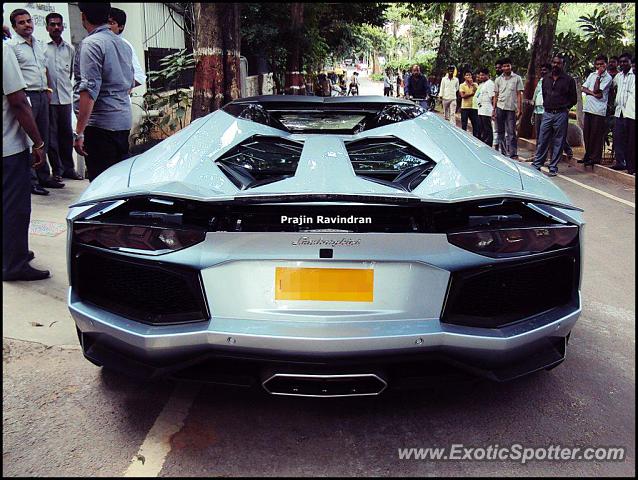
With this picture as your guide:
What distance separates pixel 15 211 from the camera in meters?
4.34

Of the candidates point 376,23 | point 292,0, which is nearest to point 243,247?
point 292,0

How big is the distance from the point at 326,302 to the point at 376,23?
2779 cm

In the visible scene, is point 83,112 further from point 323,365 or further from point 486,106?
point 486,106

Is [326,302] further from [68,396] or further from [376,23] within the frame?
[376,23]

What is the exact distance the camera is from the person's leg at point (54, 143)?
294 inches

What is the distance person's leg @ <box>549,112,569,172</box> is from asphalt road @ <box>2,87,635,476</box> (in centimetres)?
760

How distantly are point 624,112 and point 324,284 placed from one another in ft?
30.3

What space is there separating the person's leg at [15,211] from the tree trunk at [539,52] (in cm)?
1244

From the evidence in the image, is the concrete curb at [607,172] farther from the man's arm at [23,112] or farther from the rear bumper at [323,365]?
the man's arm at [23,112]

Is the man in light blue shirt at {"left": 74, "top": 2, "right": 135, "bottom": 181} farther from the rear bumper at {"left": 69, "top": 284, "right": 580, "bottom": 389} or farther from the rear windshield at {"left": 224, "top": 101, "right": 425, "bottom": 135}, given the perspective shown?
the rear bumper at {"left": 69, "top": 284, "right": 580, "bottom": 389}

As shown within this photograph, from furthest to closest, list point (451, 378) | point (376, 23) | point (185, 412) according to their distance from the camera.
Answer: point (376, 23) → point (185, 412) → point (451, 378)

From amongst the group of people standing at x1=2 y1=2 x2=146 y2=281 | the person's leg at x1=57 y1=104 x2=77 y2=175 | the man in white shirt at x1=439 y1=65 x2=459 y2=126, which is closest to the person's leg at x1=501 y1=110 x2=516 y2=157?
the man in white shirt at x1=439 y1=65 x2=459 y2=126

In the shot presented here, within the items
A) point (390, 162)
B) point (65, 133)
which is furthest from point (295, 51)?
point (390, 162)

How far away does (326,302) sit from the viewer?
2.38 meters
